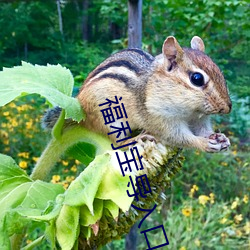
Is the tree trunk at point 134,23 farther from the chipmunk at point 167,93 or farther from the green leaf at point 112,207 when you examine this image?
the green leaf at point 112,207

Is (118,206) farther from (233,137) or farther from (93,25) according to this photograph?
(93,25)

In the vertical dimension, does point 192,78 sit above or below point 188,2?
below

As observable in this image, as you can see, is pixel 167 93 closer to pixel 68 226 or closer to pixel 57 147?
pixel 57 147

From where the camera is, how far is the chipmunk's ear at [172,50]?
0.65 m

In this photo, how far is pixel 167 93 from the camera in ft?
2.26

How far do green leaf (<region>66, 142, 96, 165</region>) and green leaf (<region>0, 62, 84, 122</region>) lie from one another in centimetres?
4

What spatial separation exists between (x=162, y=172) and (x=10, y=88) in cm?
19

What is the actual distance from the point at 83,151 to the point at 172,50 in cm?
20

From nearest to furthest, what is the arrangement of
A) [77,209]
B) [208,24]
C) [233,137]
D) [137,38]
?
[77,209] → [137,38] → [208,24] → [233,137]

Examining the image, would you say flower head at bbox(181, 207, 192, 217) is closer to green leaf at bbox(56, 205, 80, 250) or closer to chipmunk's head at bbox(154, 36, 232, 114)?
chipmunk's head at bbox(154, 36, 232, 114)

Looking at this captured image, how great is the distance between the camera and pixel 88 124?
61 centimetres

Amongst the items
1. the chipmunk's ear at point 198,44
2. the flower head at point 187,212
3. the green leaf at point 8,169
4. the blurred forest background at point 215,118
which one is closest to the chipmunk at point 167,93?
the chipmunk's ear at point 198,44

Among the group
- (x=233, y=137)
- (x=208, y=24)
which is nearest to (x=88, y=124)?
(x=208, y=24)

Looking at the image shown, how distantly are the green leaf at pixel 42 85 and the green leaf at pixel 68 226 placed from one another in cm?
13
